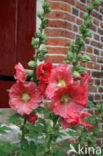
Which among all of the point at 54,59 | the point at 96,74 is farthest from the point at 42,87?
the point at 96,74

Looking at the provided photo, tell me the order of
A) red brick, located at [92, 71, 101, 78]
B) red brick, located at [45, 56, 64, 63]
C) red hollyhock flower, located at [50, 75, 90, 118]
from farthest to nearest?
red brick, located at [92, 71, 101, 78] < red brick, located at [45, 56, 64, 63] < red hollyhock flower, located at [50, 75, 90, 118]

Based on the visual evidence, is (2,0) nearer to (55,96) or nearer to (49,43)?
(49,43)

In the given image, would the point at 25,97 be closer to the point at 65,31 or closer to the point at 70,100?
the point at 70,100

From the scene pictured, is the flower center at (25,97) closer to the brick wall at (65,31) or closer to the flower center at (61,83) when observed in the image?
the flower center at (61,83)

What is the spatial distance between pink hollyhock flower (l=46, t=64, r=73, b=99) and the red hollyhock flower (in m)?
0.02

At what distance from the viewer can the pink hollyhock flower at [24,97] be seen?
77 cm

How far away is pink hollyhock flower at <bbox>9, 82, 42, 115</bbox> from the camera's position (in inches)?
30.4

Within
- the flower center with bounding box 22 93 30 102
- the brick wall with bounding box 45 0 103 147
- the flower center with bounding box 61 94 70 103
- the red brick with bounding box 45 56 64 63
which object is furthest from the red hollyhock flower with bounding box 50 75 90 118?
the red brick with bounding box 45 56 64 63

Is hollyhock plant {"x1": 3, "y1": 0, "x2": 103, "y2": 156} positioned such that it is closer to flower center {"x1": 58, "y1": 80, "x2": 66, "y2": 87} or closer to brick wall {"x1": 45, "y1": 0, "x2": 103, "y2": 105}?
flower center {"x1": 58, "y1": 80, "x2": 66, "y2": 87}

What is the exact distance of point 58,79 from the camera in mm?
729

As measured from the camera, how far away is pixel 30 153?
0.89 metres

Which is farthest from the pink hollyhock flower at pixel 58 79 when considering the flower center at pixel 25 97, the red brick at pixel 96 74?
the red brick at pixel 96 74

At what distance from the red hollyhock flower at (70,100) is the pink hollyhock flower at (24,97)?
8 cm

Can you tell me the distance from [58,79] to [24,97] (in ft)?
0.44
